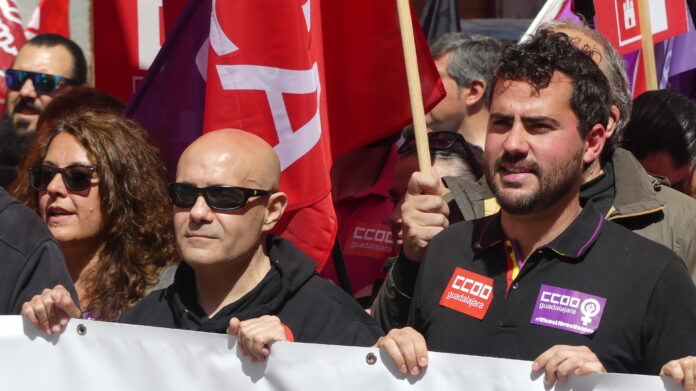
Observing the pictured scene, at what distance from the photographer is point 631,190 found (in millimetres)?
3061

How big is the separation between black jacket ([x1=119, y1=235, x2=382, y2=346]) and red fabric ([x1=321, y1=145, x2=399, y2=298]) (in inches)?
46.1

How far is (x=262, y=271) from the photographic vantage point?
10.2ft

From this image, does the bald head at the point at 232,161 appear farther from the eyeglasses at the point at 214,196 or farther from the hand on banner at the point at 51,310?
the hand on banner at the point at 51,310

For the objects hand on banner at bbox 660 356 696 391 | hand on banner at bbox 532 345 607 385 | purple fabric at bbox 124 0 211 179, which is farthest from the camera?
purple fabric at bbox 124 0 211 179

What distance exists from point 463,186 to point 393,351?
113cm

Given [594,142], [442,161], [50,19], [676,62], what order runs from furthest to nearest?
[50,19] → [676,62] → [442,161] → [594,142]

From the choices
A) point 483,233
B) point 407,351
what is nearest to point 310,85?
point 483,233

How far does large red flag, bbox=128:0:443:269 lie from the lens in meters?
3.84

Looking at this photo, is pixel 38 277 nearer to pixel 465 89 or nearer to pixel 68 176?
pixel 68 176

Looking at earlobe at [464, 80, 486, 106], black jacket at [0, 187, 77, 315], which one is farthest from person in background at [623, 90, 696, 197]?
black jacket at [0, 187, 77, 315]

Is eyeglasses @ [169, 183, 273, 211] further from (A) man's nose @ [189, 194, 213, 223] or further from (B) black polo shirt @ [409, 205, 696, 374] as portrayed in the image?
(B) black polo shirt @ [409, 205, 696, 374]

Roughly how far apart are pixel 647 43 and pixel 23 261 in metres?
2.71

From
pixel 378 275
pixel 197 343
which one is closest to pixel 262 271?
pixel 197 343

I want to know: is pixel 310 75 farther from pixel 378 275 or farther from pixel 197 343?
pixel 197 343
